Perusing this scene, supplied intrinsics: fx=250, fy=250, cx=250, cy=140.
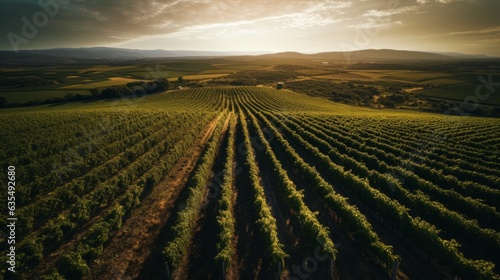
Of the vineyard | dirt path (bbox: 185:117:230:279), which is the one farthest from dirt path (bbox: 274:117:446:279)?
dirt path (bbox: 185:117:230:279)

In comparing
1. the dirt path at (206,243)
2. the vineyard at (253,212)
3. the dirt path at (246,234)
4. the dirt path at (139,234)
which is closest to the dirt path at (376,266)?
the vineyard at (253,212)

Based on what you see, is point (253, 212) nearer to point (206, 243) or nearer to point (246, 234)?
point (246, 234)

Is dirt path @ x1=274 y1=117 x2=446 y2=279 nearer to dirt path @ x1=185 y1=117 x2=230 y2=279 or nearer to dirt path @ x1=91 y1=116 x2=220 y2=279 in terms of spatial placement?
dirt path @ x1=185 y1=117 x2=230 y2=279

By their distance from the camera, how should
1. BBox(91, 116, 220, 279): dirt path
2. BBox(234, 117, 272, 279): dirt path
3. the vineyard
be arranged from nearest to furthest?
the vineyard, BBox(91, 116, 220, 279): dirt path, BBox(234, 117, 272, 279): dirt path

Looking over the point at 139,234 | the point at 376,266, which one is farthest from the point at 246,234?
the point at 376,266

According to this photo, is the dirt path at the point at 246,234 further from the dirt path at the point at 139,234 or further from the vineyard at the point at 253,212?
the dirt path at the point at 139,234

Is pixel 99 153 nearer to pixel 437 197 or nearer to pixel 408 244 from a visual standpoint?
pixel 408 244

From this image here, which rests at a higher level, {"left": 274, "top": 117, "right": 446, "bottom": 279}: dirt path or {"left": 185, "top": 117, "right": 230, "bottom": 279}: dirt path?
{"left": 185, "top": 117, "right": 230, "bottom": 279}: dirt path
